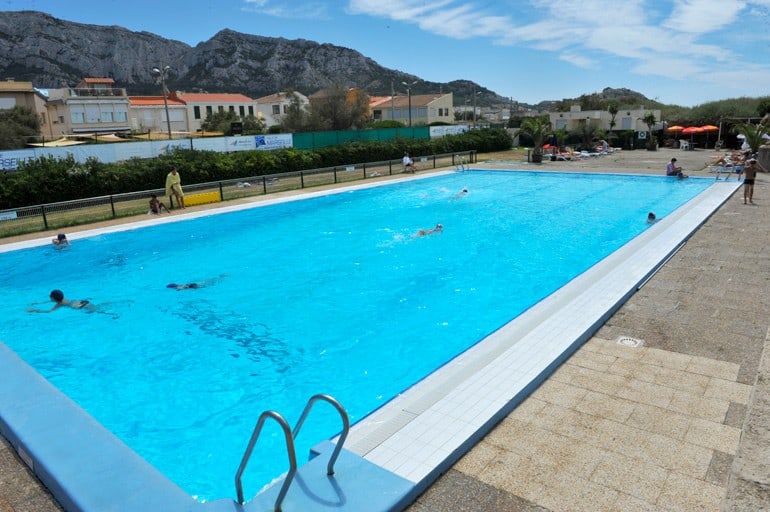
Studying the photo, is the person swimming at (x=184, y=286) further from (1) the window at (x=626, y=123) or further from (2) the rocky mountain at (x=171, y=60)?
(2) the rocky mountain at (x=171, y=60)

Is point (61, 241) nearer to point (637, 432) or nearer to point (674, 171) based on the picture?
point (637, 432)

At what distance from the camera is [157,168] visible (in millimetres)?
22688

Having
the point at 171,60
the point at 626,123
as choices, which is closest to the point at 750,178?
the point at 626,123

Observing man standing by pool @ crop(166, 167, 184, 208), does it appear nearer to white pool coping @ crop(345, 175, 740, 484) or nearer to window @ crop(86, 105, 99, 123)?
white pool coping @ crop(345, 175, 740, 484)

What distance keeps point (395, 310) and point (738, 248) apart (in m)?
6.92

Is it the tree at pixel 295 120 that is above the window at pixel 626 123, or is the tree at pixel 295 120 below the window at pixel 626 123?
above

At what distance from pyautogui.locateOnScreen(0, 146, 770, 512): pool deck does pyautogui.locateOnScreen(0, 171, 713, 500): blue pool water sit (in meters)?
2.23

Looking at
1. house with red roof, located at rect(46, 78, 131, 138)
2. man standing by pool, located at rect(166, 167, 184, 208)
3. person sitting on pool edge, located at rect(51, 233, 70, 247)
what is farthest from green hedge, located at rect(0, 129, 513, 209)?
house with red roof, located at rect(46, 78, 131, 138)

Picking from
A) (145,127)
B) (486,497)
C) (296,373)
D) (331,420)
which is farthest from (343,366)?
(145,127)

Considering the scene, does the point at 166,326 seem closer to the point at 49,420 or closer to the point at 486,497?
the point at 49,420

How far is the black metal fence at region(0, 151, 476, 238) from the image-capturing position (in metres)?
15.7

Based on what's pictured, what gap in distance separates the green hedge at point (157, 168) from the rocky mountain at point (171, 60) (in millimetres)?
111005

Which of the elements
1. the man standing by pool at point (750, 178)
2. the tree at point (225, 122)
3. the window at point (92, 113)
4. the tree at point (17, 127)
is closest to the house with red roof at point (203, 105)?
the tree at point (225, 122)

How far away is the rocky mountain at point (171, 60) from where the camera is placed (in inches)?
4924
